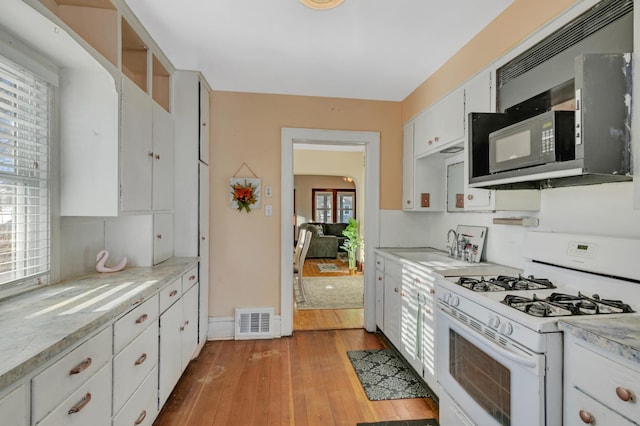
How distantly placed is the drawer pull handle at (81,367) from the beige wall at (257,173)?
2.05m

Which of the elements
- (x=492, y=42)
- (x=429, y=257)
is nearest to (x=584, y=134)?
(x=492, y=42)

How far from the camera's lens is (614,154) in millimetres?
1189

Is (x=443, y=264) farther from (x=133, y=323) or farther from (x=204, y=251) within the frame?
(x=204, y=251)

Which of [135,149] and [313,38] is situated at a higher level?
[313,38]

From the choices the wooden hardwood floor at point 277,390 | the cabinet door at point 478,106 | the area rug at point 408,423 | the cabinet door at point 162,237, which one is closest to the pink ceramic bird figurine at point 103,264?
the cabinet door at point 162,237

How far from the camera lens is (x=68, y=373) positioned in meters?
1.09

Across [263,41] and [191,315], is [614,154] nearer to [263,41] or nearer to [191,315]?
[263,41]

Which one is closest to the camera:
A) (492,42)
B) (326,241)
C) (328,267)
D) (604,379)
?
(604,379)

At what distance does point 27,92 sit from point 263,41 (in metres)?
1.45

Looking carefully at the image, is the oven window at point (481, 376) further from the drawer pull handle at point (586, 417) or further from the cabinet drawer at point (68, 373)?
the cabinet drawer at point (68, 373)

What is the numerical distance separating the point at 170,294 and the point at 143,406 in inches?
25.4

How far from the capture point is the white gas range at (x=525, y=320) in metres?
1.15

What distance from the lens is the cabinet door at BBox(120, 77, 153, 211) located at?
72.4 inches

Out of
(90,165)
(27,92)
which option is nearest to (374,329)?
(90,165)
